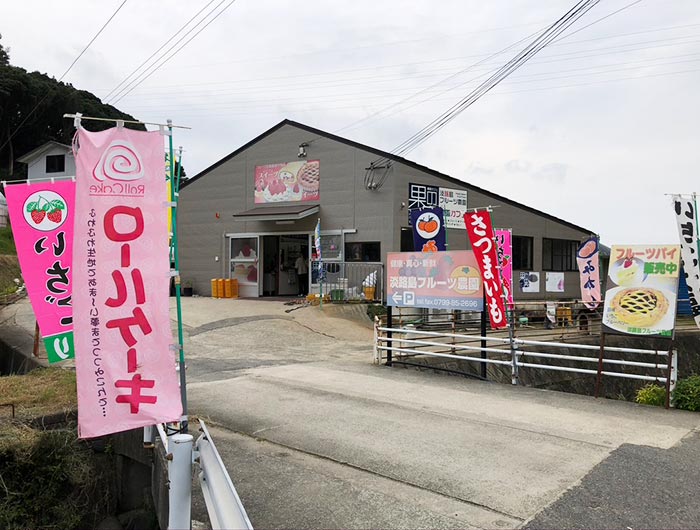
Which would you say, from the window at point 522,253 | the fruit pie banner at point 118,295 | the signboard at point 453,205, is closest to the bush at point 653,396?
the fruit pie banner at point 118,295

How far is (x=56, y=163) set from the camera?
34.2 meters

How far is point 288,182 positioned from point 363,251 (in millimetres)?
4268

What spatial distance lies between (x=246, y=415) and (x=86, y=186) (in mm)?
3511

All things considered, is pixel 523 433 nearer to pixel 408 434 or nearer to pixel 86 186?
pixel 408 434

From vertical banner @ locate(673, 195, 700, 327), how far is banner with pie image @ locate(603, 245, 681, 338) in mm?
259

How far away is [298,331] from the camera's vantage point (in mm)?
13727

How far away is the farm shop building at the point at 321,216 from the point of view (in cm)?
1775

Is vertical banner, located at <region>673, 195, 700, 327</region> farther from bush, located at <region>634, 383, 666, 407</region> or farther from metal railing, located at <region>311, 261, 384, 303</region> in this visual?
metal railing, located at <region>311, 261, 384, 303</region>

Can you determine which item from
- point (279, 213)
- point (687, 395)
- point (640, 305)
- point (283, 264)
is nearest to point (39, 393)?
point (640, 305)

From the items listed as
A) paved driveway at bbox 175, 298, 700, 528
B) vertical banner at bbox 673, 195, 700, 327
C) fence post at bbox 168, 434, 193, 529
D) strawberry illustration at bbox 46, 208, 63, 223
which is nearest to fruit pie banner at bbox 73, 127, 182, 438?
fence post at bbox 168, 434, 193, 529

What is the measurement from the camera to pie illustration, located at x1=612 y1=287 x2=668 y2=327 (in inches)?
246

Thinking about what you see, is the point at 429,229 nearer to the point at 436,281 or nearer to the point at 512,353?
the point at 436,281

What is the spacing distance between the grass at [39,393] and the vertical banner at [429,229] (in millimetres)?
8691

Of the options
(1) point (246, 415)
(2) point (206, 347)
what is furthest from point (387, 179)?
(1) point (246, 415)
